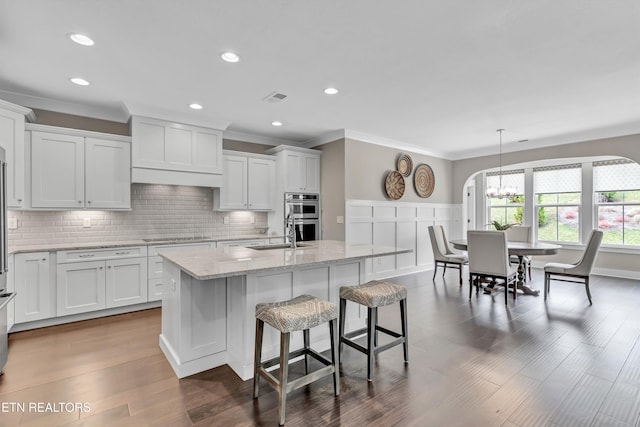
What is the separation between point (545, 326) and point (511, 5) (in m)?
3.11

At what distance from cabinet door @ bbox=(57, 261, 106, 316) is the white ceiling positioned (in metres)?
1.96

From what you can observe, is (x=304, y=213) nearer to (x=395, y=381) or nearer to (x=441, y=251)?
(x=441, y=251)

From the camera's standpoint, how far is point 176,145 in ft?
14.2

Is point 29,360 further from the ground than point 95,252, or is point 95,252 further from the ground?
point 95,252

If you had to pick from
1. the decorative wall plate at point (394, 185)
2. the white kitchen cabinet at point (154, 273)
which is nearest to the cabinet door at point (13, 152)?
the white kitchen cabinet at point (154, 273)

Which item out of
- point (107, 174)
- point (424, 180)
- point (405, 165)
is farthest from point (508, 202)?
point (107, 174)

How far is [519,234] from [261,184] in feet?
15.5

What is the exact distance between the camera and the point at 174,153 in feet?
14.2

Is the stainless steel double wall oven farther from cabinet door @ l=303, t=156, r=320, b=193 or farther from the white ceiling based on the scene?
the white ceiling

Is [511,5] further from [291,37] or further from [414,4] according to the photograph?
[291,37]

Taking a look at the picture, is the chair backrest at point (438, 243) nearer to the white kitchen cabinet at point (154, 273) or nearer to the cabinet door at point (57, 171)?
the white kitchen cabinet at point (154, 273)

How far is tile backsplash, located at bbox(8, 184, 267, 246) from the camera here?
3.82 metres

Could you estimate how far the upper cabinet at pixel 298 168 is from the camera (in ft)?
17.4

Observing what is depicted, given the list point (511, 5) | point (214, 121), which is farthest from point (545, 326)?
point (214, 121)
